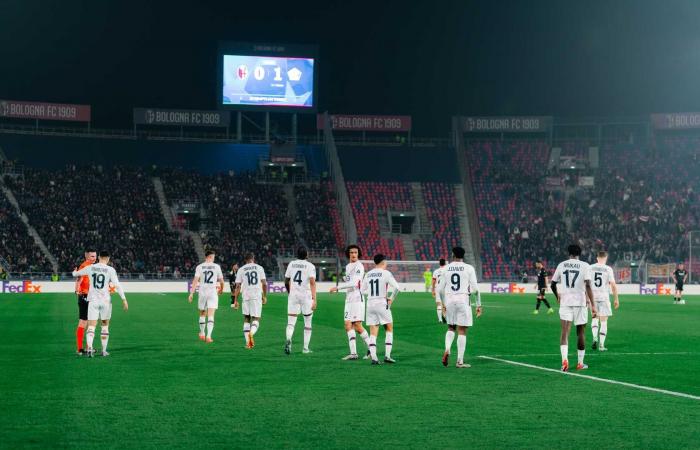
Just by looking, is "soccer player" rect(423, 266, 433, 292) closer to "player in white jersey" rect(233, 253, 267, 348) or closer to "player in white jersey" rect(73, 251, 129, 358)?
"player in white jersey" rect(233, 253, 267, 348)

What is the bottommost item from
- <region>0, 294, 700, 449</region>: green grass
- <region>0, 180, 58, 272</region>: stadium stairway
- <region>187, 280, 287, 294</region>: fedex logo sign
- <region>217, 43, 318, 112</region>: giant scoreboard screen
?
<region>0, 294, 700, 449</region>: green grass

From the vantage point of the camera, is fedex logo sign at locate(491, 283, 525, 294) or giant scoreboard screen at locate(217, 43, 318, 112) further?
giant scoreboard screen at locate(217, 43, 318, 112)

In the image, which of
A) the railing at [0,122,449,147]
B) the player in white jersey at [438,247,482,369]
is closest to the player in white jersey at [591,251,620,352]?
the player in white jersey at [438,247,482,369]

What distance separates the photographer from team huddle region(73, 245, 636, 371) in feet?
59.8

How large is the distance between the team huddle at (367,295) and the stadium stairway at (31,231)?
42.8 m

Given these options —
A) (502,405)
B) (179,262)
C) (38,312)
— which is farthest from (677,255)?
(502,405)

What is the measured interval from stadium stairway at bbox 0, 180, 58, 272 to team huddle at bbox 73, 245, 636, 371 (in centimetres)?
4281

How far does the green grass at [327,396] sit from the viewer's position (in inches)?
434

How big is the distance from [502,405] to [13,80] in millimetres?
78045

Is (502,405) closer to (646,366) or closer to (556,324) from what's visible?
(646,366)

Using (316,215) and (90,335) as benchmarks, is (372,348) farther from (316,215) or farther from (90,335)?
(316,215)

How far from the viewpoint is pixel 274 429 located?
11.5m

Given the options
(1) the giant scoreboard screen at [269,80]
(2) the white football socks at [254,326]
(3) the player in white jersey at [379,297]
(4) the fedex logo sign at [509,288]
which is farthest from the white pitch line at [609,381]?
(1) the giant scoreboard screen at [269,80]

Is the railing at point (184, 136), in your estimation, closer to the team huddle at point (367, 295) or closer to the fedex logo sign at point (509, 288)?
the fedex logo sign at point (509, 288)
